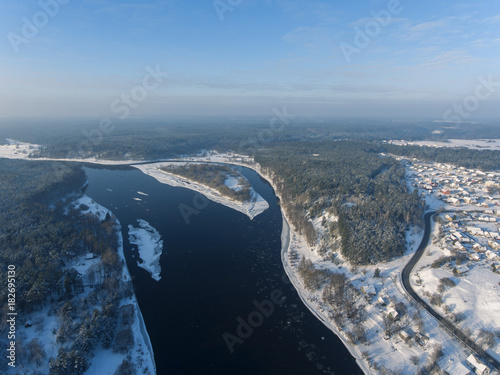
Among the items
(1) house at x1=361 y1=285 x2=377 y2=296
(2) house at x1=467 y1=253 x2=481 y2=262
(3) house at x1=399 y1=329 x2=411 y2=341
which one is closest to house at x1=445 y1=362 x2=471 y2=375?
(3) house at x1=399 y1=329 x2=411 y2=341

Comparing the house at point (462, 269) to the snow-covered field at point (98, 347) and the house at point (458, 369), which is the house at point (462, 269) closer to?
the house at point (458, 369)

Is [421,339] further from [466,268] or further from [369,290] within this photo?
[466,268]

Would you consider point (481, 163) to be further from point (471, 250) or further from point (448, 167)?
point (471, 250)

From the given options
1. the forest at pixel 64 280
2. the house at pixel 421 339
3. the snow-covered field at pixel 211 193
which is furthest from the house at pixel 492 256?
the forest at pixel 64 280

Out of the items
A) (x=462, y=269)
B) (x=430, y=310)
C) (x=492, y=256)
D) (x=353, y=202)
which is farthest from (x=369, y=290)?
(x=353, y=202)

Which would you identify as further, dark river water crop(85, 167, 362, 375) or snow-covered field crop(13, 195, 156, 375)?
dark river water crop(85, 167, 362, 375)

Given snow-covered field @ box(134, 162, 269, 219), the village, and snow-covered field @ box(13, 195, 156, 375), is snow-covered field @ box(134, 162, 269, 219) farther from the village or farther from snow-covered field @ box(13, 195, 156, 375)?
the village
